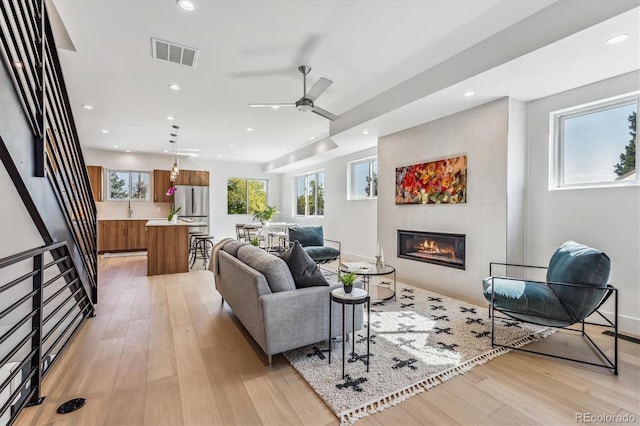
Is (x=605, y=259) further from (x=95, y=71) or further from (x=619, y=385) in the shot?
(x=95, y=71)

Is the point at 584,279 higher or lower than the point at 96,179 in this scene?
lower

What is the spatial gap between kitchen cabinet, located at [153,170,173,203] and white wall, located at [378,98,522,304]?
674 cm

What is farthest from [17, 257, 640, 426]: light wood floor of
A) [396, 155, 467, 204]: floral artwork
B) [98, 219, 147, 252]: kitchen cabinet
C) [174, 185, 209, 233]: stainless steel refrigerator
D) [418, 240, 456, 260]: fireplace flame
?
[174, 185, 209, 233]: stainless steel refrigerator

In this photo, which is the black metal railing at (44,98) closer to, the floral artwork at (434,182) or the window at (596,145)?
the floral artwork at (434,182)

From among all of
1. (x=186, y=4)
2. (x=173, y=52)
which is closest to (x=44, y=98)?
(x=186, y=4)

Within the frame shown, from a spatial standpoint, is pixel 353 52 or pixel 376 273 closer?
pixel 353 52

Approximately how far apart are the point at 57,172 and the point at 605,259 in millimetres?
4551

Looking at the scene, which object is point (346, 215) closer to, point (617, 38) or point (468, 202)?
point (468, 202)

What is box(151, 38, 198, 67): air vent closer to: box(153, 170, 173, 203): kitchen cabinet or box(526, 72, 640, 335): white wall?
box(526, 72, 640, 335): white wall

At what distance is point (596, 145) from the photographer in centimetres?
313

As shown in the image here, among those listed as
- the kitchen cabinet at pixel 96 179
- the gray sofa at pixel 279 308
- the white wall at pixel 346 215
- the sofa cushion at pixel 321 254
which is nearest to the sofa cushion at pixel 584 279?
the gray sofa at pixel 279 308

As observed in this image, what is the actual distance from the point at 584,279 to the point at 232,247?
326cm

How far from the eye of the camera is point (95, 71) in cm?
352

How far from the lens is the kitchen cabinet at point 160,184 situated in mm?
8508
